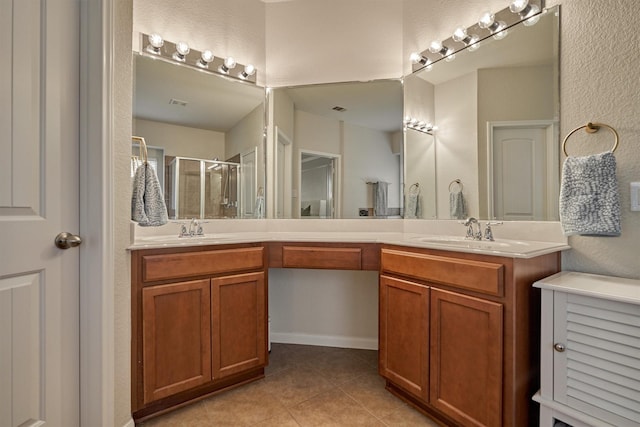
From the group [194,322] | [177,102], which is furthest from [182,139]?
[194,322]

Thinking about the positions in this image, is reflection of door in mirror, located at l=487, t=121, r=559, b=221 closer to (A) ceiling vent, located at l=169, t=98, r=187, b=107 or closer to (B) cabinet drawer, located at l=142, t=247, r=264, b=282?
(B) cabinet drawer, located at l=142, t=247, r=264, b=282

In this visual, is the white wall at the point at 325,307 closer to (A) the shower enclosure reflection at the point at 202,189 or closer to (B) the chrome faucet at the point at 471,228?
(A) the shower enclosure reflection at the point at 202,189

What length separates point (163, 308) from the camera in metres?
1.54

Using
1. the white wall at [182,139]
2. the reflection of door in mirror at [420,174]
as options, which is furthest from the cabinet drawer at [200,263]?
the reflection of door in mirror at [420,174]

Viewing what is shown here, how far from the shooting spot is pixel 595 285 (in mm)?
1244

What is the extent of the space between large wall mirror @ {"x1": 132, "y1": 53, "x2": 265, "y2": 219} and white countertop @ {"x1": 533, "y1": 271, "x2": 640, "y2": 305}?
1870mm

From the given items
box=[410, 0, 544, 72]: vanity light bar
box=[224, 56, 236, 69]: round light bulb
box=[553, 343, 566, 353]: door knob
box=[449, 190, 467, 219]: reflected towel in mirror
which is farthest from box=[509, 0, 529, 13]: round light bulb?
box=[224, 56, 236, 69]: round light bulb

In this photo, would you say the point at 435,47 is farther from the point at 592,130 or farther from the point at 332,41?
the point at 592,130

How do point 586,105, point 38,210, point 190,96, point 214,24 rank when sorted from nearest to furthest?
point 38,210, point 586,105, point 190,96, point 214,24

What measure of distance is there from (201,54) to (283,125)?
2.42 feet

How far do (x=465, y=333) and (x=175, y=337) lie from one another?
4.44 ft

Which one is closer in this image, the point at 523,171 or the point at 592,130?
the point at 592,130

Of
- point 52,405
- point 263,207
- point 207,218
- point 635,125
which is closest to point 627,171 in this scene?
point 635,125

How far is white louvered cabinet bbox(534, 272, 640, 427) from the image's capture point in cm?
107
